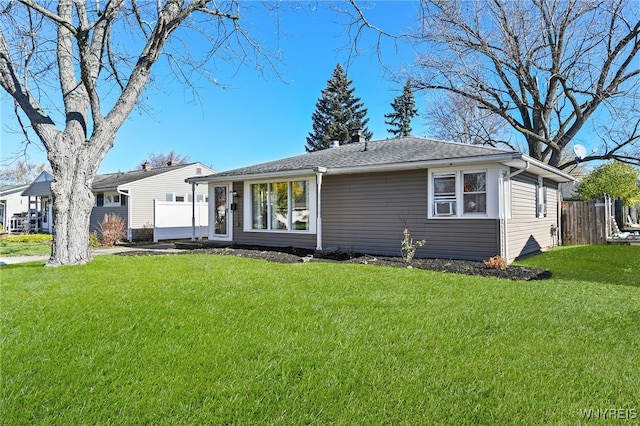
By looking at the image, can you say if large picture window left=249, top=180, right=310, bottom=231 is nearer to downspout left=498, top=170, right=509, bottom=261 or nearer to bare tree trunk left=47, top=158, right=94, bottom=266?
downspout left=498, top=170, right=509, bottom=261

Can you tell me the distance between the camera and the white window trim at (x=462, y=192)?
8.97m

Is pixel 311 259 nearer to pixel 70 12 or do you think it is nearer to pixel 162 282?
pixel 162 282

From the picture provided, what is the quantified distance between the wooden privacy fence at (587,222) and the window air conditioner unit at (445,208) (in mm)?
7033

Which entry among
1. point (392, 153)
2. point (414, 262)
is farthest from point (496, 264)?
point (392, 153)

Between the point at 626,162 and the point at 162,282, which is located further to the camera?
the point at 626,162

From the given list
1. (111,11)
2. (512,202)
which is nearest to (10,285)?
(111,11)

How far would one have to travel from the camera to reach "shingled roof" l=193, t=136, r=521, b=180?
9412 mm

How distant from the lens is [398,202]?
10312 millimetres

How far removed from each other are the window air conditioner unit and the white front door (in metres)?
7.16

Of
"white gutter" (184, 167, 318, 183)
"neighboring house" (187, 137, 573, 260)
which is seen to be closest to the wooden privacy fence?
"neighboring house" (187, 137, 573, 260)

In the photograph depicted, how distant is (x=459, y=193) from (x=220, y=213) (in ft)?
27.6

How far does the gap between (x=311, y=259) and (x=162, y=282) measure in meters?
4.45

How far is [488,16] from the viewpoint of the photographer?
16031 millimetres

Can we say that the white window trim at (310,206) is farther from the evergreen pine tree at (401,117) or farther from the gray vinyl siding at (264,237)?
the evergreen pine tree at (401,117)
